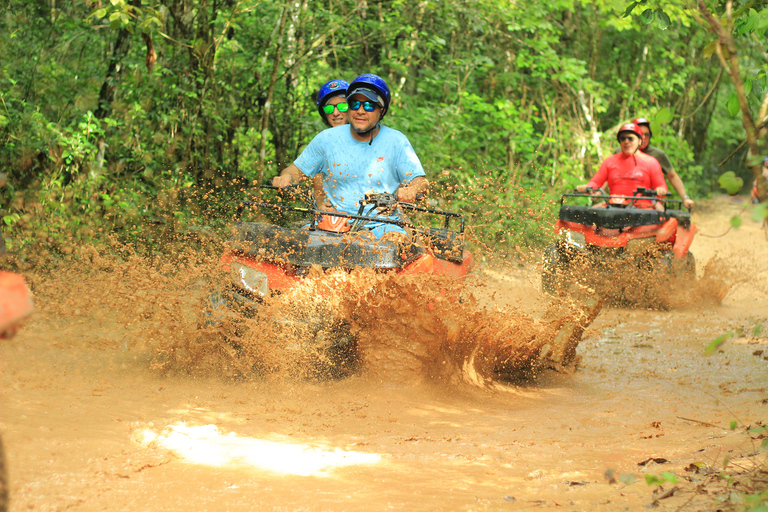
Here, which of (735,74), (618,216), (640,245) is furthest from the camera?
(618,216)

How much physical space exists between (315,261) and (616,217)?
4996 millimetres

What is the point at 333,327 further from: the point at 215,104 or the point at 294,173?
the point at 215,104

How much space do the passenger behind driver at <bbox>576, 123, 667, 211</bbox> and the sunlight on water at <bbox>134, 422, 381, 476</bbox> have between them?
257 inches

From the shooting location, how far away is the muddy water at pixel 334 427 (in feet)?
10.1

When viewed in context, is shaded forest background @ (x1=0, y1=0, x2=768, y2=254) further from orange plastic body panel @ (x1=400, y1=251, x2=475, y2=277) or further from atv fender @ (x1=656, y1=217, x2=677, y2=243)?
atv fender @ (x1=656, y1=217, x2=677, y2=243)

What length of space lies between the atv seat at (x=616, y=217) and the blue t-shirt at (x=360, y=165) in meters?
3.71

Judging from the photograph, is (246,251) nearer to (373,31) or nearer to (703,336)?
(703,336)

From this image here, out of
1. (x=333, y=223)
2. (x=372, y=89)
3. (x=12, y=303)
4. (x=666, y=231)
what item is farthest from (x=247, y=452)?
(x=666, y=231)

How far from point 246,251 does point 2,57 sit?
215 inches

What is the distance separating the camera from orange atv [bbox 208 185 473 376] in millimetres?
4742

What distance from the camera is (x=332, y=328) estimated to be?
4793 millimetres

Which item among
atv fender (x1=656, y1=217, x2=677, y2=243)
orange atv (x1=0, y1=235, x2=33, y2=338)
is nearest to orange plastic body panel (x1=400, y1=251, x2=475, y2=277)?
orange atv (x1=0, y1=235, x2=33, y2=338)

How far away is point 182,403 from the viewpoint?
14.4ft

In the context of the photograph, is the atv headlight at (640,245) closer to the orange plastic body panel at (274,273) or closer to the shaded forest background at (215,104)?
the shaded forest background at (215,104)
